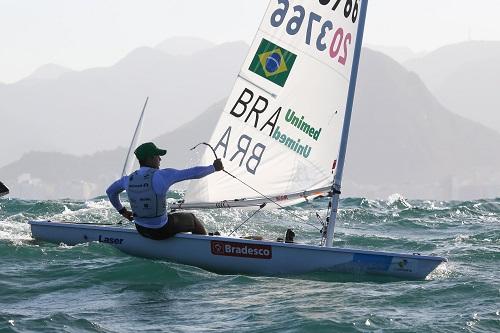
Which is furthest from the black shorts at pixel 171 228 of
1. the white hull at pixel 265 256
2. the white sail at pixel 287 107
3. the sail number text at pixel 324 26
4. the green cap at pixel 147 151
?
the sail number text at pixel 324 26

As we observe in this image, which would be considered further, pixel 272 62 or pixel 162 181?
pixel 272 62

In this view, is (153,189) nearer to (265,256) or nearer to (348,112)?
(265,256)

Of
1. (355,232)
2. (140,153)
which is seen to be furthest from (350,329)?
(355,232)

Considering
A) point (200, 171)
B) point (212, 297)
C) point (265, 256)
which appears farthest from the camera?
point (265, 256)

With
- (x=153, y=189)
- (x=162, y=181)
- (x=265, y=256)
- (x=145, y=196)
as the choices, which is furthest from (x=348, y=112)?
(x=145, y=196)

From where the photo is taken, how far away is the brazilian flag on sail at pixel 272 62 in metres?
12.6

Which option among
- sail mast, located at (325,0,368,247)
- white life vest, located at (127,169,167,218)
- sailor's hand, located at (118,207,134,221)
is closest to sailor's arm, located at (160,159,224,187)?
white life vest, located at (127,169,167,218)

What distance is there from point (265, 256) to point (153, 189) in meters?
1.72

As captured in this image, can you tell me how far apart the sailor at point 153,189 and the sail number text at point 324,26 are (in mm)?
2643

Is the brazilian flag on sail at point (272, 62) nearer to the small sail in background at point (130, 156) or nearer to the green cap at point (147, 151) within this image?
the green cap at point (147, 151)

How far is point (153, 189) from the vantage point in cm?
1120

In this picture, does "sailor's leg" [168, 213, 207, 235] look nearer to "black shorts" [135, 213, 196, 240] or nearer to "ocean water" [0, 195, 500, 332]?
"black shorts" [135, 213, 196, 240]

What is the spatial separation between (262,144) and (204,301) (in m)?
3.40

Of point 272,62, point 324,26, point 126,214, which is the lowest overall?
point 126,214
